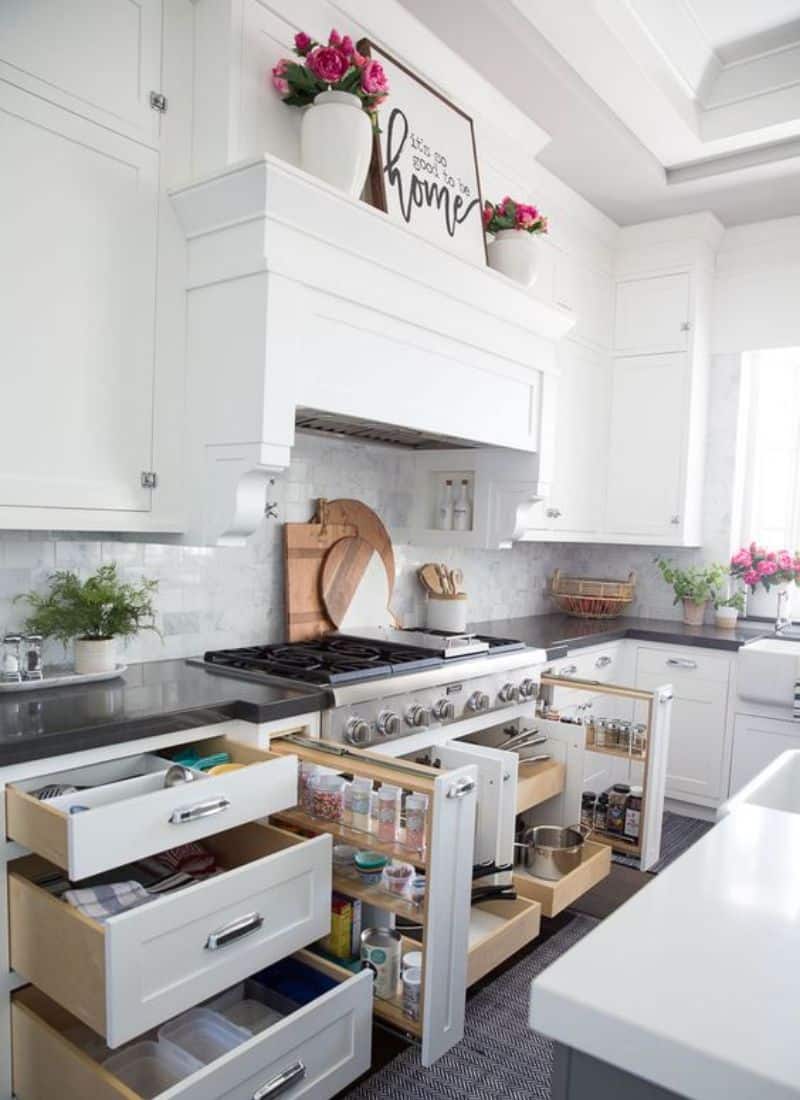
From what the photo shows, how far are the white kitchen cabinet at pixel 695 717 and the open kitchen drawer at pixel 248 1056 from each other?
7.95ft

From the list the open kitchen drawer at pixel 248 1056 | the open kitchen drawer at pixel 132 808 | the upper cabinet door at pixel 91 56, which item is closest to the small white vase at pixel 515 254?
the upper cabinet door at pixel 91 56

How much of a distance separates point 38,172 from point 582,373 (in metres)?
2.64

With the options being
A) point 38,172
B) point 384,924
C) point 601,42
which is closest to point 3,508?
point 38,172

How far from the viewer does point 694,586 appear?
13.0 feet

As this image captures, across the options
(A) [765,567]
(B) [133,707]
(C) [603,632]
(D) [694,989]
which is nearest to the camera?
(D) [694,989]

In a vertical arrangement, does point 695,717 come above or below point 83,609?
below

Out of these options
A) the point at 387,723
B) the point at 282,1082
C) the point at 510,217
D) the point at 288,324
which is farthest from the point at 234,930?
the point at 510,217

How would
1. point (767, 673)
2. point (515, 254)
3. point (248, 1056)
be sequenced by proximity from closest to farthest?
point (248, 1056) → point (515, 254) → point (767, 673)

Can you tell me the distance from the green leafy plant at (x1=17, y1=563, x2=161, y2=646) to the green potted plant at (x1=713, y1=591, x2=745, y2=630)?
2.97m

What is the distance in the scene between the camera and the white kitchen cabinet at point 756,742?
11.1 feet

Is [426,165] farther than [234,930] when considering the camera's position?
Yes

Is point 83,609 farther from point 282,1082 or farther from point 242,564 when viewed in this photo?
point 282,1082

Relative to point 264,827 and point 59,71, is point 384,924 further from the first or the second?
point 59,71

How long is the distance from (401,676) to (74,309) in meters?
1.24
